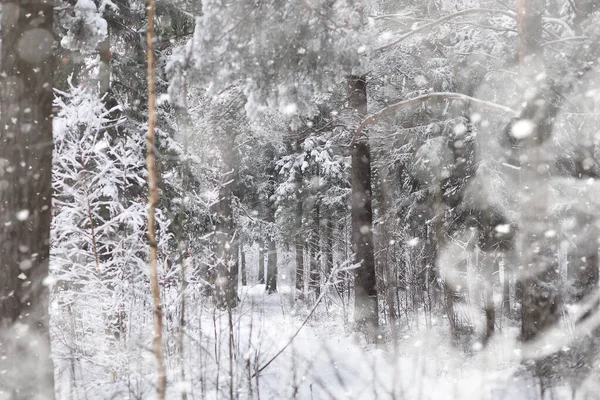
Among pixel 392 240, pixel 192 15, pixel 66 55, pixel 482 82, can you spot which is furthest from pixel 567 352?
pixel 66 55

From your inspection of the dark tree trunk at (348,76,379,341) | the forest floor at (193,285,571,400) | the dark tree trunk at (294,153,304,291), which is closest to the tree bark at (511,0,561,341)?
the forest floor at (193,285,571,400)

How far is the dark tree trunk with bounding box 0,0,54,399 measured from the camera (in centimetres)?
365

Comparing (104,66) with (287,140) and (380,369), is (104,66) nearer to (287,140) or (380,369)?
(287,140)

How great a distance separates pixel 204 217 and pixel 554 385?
8110 mm

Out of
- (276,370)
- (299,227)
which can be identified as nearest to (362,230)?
(276,370)

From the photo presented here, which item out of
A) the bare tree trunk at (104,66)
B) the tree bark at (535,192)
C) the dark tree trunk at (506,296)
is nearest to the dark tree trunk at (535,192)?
the tree bark at (535,192)

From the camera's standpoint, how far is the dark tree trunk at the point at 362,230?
9398 mm

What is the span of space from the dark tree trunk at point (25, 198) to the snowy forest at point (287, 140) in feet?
0.05

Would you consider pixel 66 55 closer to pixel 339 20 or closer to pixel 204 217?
pixel 204 217

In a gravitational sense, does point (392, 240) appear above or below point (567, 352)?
above

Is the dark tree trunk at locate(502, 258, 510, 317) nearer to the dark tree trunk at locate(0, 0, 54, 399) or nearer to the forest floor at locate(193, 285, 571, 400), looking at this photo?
the forest floor at locate(193, 285, 571, 400)

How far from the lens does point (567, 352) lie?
19.8ft

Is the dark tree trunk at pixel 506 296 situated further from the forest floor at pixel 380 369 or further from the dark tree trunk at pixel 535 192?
the dark tree trunk at pixel 535 192

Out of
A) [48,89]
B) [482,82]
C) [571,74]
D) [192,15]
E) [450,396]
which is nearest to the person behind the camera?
[48,89]
